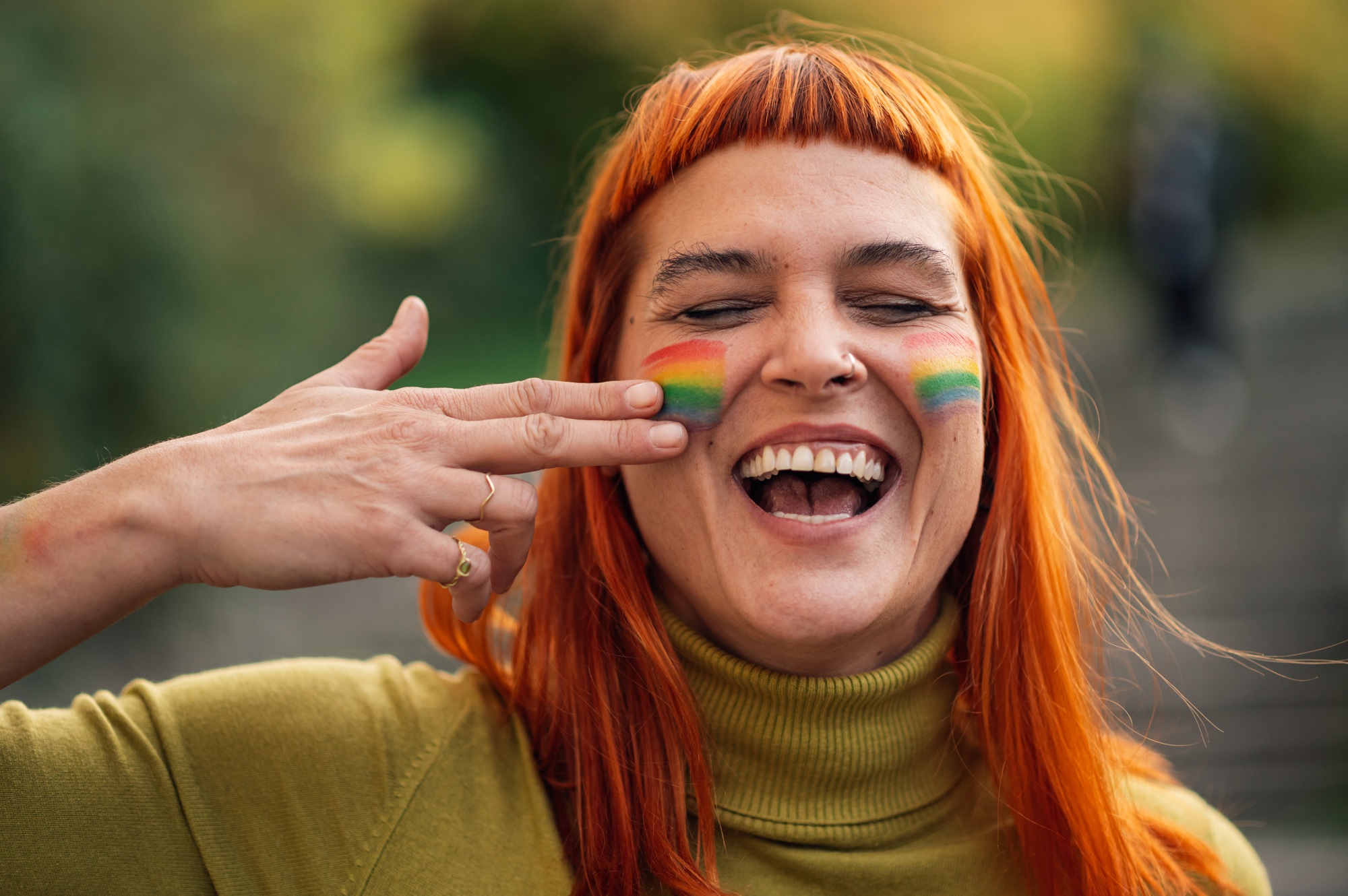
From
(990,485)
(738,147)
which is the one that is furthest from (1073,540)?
(738,147)

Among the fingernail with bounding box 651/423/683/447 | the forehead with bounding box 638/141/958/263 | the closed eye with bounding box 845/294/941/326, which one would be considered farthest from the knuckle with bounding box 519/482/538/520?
the closed eye with bounding box 845/294/941/326

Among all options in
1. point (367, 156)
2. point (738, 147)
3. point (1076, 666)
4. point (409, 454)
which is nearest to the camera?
point (409, 454)

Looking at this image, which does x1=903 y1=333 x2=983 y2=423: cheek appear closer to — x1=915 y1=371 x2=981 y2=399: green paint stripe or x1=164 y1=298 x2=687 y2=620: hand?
x1=915 y1=371 x2=981 y2=399: green paint stripe

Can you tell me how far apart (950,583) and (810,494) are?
0.41 metres

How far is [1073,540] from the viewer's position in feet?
7.39

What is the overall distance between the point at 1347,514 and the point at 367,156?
361 inches

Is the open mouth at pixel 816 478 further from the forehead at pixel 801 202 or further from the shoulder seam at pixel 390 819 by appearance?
the shoulder seam at pixel 390 819

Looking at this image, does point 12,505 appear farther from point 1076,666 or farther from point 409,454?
point 1076,666

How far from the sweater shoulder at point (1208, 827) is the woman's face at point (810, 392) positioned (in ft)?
2.36

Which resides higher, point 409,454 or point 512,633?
point 409,454

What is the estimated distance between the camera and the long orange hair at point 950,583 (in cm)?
191

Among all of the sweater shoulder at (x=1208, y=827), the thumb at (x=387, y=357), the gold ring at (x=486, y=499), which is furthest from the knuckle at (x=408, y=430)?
the sweater shoulder at (x=1208, y=827)

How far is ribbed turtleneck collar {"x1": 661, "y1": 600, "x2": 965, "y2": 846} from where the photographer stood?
6.29ft

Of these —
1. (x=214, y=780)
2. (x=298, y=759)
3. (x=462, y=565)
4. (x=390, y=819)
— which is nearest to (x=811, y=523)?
(x=462, y=565)
